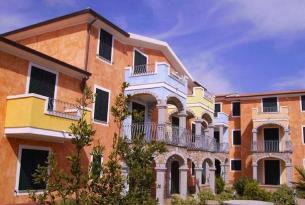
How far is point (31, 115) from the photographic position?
13352 mm

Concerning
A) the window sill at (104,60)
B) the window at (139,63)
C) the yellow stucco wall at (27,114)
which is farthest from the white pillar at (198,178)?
the yellow stucco wall at (27,114)

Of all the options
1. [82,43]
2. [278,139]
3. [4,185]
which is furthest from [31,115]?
[278,139]

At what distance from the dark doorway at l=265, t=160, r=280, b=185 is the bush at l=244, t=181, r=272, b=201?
1122 centimetres

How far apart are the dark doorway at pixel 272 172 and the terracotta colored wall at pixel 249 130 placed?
693mm

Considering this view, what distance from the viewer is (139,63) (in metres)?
23.7

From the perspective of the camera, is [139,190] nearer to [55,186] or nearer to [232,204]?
[55,186]

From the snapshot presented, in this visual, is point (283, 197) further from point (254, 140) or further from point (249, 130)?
point (249, 130)

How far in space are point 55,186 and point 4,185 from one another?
29.7 ft

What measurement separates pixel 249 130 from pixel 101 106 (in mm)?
23446

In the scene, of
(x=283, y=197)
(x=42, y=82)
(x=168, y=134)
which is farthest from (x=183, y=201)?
(x=42, y=82)

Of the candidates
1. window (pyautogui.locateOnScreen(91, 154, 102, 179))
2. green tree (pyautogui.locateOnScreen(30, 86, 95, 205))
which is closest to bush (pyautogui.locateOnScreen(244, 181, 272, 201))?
window (pyautogui.locateOnScreen(91, 154, 102, 179))

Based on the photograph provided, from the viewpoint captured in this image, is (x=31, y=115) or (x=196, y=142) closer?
(x=31, y=115)

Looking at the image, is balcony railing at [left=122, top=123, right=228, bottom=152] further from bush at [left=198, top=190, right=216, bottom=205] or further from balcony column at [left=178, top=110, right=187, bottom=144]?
bush at [left=198, top=190, right=216, bottom=205]

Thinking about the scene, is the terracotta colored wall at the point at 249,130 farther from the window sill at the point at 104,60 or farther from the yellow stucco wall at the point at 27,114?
the yellow stucco wall at the point at 27,114
